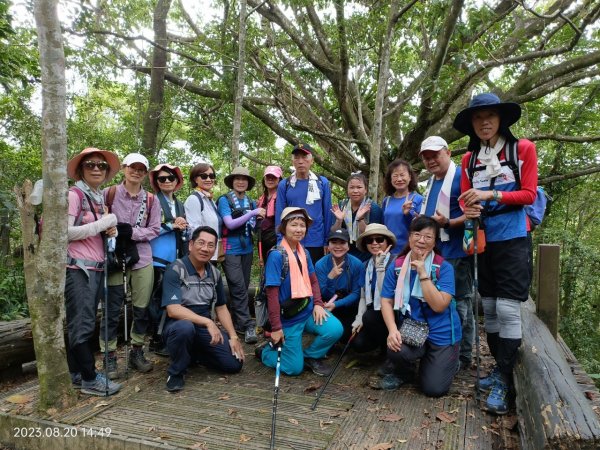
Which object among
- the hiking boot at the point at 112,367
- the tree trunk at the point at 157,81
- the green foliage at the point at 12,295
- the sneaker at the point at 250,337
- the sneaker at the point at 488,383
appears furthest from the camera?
the tree trunk at the point at 157,81

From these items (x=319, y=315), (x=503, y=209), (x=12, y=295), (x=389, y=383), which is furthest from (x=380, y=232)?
(x=12, y=295)

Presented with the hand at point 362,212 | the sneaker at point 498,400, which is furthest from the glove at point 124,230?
the sneaker at point 498,400

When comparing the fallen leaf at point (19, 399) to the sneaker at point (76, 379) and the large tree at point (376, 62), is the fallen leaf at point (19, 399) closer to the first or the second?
the sneaker at point (76, 379)

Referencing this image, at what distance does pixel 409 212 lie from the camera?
15.5 ft

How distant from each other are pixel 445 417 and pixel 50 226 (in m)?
3.66

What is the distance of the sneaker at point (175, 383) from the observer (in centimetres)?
414

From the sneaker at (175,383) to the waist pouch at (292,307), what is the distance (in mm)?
1248

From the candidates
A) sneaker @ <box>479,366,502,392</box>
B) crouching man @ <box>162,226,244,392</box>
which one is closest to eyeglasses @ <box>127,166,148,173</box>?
crouching man @ <box>162,226,244,392</box>

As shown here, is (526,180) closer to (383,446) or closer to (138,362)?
(383,446)

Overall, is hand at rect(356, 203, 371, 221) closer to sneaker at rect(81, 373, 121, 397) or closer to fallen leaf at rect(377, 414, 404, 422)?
fallen leaf at rect(377, 414, 404, 422)

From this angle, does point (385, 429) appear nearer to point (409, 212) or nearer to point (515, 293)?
point (515, 293)

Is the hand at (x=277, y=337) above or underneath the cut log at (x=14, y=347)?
above

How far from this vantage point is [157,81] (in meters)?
10.4

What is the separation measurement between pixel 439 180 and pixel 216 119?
7688 mm
